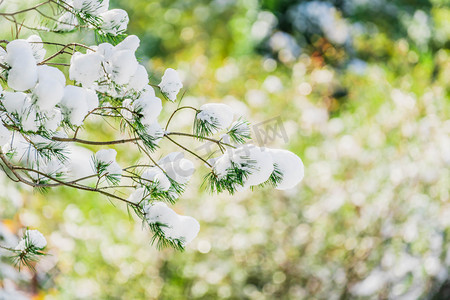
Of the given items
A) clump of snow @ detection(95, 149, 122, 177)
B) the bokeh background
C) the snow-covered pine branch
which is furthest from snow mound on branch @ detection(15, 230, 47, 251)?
the bokeh background

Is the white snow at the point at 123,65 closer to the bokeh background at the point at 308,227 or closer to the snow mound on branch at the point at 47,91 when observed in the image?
the snow mound on branch at the point at 47,91

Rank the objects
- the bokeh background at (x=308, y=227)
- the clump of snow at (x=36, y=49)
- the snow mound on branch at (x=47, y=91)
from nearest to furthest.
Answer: the snow mound on branch at (x=47, y=91), the clump of snow at (x=36, y=49), the bokeh background at (x=308, y=227)

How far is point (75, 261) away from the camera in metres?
2.61

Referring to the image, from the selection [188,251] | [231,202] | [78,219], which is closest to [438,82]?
[231,202]

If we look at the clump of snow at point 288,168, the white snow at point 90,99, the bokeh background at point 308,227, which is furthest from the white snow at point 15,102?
the bokeh background at point 308,227

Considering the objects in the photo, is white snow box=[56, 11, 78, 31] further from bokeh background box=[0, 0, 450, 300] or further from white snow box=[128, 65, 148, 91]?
bokeh background box=[0, 0, 450, 300]

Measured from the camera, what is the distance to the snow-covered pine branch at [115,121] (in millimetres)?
796

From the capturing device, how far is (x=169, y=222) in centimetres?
93

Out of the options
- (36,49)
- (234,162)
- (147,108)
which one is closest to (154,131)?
(147,108)

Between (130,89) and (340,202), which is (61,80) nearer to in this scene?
(130,89)

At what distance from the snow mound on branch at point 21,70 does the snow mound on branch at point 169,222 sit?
1.03 ft

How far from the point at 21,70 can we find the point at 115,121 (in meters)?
0.20


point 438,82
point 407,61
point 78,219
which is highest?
point 407,61

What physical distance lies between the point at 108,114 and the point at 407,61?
329 centimetres
